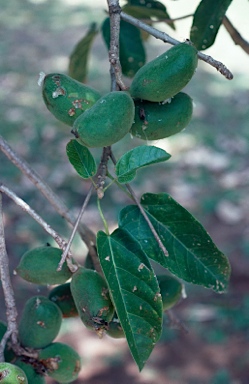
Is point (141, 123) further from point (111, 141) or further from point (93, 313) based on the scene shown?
point (93, 313)

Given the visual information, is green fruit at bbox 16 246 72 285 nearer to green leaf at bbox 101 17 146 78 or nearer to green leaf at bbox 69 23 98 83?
green leaf at bbox 101 17 146 78

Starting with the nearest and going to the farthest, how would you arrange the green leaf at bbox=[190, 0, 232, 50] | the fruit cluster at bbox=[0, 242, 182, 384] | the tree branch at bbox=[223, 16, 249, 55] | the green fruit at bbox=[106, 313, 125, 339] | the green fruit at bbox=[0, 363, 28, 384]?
the green fruit at bbox=[0, 363, 28, 384] < the fruit cluster at bbox=[0, 242, 182, 384] < the green fruit at bbox=[106, 313, 125, 339] < the green leaf at bbox=[190, 0, 232, 50] < the tree branch at bbox=[223, 16, 249, 55]

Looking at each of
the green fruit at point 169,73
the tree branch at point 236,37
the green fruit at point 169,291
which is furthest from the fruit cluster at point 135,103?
the tree branch at point 236,37

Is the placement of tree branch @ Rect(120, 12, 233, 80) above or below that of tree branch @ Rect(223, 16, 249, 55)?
above

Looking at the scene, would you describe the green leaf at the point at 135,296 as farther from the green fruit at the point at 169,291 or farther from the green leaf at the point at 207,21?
the green leaf at the point at 207,21

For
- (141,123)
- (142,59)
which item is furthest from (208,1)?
(141,123)

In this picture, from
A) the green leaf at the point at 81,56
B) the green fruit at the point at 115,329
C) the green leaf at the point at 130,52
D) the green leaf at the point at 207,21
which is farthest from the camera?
the green leaf at the point at 81,56

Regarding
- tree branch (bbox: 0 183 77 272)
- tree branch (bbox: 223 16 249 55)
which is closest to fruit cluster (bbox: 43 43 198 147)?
tree branch (bbox: 0 183 77 272)
